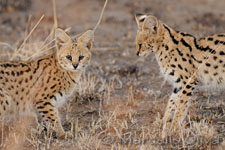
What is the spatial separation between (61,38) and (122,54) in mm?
3632

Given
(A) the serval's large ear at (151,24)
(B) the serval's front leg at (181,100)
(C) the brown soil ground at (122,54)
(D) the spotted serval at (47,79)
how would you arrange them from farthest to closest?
1. (C) the brown soil ground at (122,54)
2. (A) the serval's large ear at (151,24)
3. (B) the serval's front leg at (181,100)
4. (D) the spotted serval at (47,79)

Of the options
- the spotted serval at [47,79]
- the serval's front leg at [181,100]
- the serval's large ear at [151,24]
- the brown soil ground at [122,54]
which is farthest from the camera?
the brown soil ground at [122,54]

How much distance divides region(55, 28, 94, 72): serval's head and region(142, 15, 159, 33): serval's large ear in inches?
31.1

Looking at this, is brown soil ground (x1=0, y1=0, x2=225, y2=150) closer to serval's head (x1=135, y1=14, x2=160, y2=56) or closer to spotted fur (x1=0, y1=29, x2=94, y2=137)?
spotted fur (x1=0, y1=29, x2=94, y2=137)

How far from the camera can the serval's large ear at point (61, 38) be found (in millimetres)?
6867

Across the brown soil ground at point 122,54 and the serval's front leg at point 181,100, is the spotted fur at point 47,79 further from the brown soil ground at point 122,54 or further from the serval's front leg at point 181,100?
the serval's front leg at point 181,100

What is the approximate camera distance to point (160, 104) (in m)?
7.70

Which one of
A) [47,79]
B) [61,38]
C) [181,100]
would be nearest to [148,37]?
[181,100]

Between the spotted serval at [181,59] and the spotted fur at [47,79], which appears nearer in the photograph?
the spotted fur at [47,79]

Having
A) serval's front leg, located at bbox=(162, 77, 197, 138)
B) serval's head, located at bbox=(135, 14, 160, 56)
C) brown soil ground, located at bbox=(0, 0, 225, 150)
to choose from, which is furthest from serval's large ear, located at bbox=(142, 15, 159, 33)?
brown soil ground, located at bbox=(0, 0, 225, 150)

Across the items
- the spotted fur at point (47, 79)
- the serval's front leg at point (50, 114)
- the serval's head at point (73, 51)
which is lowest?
the serval's front leg at point (50, 114)

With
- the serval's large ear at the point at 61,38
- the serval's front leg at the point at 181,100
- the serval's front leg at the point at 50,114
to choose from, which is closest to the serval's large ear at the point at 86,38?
the serval's large ear at the point at 61,38

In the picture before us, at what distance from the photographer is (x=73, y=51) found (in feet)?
22.2

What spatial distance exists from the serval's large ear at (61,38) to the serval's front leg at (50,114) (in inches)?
34.5
